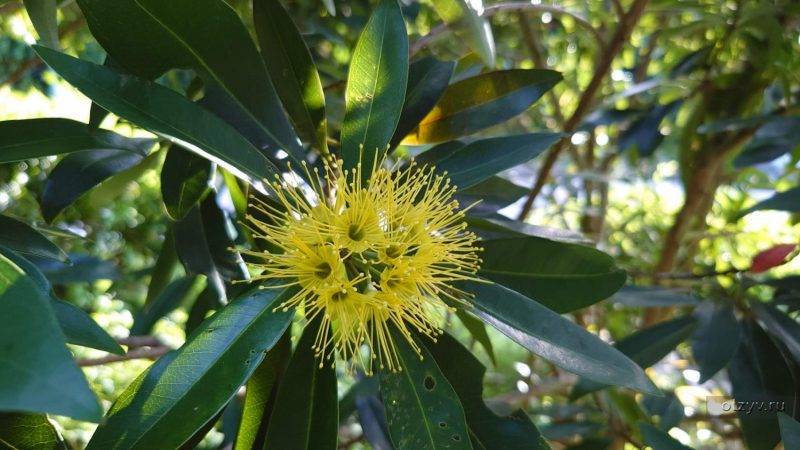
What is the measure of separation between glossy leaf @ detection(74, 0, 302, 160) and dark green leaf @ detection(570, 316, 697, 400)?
869 millimetres

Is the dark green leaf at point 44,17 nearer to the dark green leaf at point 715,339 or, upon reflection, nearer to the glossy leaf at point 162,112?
the glossy leaf at point 162,112

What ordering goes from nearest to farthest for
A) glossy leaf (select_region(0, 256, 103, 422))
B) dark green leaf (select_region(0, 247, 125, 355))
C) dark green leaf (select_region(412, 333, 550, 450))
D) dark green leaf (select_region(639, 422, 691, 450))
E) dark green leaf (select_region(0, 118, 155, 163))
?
1. glossy leaf (select_region(0, 256, 103, 422))
2. dark green leaf (select_region(0, 247, 125, 355))
3. dark green leaf (select_region(0, 118, 155, 163))
4. dark green leaf (select_region(412, 333, 550, 450))
5. dark green leaf (select_region(639, 422, 691, 450))

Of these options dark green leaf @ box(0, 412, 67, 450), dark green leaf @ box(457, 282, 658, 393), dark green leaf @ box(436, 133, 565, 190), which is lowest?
dark green leaf @ box(0, 412, 67, 450)

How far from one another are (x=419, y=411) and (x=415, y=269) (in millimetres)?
195

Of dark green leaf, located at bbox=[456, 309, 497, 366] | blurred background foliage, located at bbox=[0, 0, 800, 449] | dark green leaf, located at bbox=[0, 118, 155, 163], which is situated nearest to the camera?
dark green leaf, located at bbox=[0, 118, 155, 163]

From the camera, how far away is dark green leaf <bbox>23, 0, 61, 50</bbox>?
80 cm

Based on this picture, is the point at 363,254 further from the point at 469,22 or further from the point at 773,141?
the point at 773,141

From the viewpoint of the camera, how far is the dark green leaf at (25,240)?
723 mm

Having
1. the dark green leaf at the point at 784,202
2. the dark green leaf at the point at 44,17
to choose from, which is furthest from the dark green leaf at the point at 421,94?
the dark green leaf at the point at 784,202

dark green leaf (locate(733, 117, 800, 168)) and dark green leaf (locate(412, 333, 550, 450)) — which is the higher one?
dark green leaf (locate(733, 117, 800, 168))

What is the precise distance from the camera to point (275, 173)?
32.1 inches

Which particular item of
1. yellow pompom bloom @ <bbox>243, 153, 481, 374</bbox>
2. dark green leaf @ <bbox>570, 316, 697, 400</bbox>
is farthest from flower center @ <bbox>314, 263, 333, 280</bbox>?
dark green leaf @ <bbox>570, 316, 697, 400</bbox>

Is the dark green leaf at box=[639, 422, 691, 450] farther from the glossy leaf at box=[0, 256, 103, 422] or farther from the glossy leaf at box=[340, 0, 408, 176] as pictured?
the glossy leaf at box=[0, 256, 103, 422]

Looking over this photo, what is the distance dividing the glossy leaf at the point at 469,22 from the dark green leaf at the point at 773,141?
84 centimetres
